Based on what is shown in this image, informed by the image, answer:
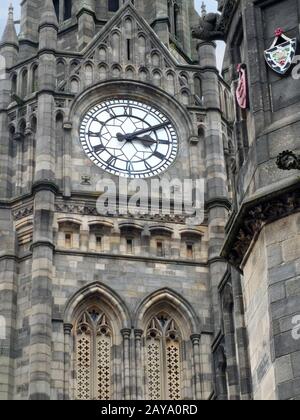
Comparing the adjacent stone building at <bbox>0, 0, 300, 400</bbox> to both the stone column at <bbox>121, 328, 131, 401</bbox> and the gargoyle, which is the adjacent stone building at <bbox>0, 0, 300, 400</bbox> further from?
the gargoyle

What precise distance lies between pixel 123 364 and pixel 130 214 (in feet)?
17.1

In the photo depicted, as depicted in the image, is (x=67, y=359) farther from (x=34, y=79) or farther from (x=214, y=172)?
(x=34, y=79)

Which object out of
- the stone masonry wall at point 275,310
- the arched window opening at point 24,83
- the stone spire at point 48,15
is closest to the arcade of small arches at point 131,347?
the arched window opening at point 24,83

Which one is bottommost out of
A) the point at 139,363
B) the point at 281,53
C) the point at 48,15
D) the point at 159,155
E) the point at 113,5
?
the point at 281,53

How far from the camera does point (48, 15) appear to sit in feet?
151

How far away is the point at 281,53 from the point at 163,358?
1992cm

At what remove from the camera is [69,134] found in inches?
1700

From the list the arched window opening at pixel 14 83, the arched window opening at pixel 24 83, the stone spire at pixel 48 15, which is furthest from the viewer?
the stone spire at pixel 48 15

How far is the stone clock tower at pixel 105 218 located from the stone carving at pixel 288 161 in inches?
624

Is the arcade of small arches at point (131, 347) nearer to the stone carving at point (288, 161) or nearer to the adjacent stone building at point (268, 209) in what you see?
the adjacent stone building at point (268, 209)

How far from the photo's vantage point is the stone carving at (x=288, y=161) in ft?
63.8

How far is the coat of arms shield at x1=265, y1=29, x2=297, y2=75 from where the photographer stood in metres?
20.6

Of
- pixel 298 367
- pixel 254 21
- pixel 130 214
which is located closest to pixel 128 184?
pixel 130 214

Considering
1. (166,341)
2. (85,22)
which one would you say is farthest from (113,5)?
(166,341)
